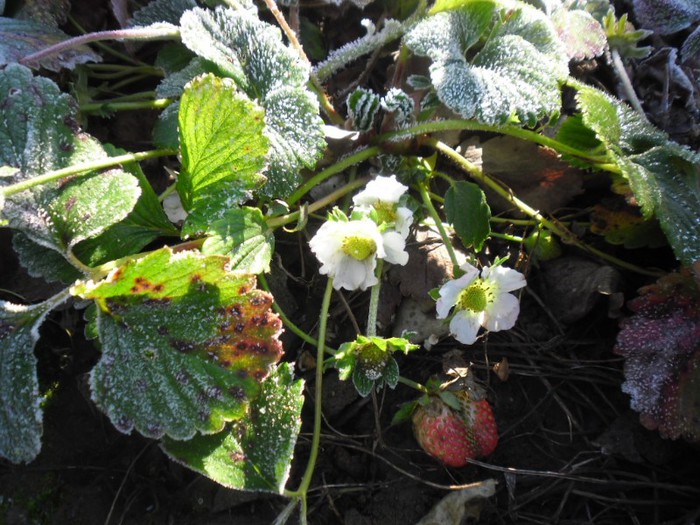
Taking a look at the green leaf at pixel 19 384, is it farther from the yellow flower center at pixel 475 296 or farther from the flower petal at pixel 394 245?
the yellow flower center at pixel 475 296

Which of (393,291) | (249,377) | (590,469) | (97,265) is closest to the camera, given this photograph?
(249,377)

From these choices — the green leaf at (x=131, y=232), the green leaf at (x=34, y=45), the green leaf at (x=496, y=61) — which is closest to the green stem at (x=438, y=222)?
the green leaf at (x=496, y=61)

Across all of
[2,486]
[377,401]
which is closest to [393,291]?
[377,401]

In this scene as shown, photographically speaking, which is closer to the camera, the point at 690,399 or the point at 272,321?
the point at 272,321

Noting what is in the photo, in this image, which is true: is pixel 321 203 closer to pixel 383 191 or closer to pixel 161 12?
pixel 383 191

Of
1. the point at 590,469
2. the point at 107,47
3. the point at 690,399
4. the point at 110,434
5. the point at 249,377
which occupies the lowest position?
the point at 590,469

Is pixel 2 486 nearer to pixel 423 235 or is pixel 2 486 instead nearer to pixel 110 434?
pixel 110 434
